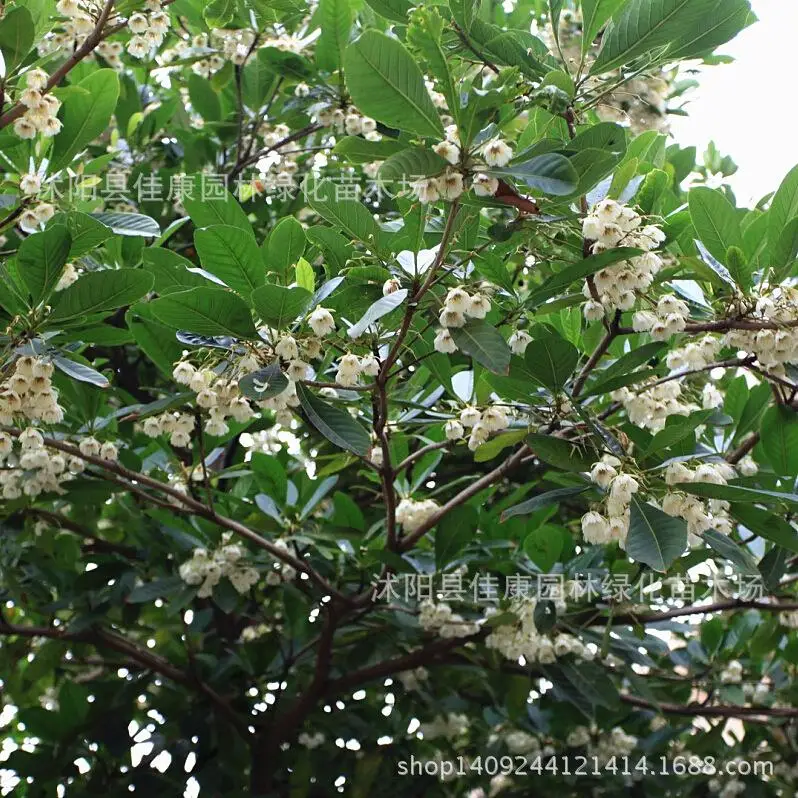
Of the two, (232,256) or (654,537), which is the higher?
(232,256)

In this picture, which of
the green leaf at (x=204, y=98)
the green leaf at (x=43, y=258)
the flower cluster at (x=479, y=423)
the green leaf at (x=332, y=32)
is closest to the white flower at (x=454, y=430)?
the flower cluster at (x=479, y=423)

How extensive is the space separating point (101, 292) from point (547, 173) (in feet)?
3.48

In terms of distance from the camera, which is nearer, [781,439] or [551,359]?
[551,359]

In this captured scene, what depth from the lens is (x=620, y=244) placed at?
1.92m

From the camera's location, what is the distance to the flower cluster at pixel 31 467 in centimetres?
254

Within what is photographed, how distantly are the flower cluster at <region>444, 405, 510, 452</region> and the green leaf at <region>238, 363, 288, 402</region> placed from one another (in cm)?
60

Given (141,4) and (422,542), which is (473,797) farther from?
(141,4)

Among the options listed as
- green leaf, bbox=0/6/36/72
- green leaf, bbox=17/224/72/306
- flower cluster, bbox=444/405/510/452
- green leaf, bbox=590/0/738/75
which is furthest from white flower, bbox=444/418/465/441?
green leaf, bbox=0/6/36/72

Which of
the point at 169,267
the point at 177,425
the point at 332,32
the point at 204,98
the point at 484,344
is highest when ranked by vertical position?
the point at 204,98

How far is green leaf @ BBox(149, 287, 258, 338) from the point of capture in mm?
1929

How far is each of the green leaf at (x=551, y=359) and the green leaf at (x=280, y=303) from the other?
0.53m

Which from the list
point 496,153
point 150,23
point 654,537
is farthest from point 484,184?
point 150,23

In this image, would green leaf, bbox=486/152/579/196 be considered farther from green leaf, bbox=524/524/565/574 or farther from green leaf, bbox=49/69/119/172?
green leaf, bbox=524/524/565/574

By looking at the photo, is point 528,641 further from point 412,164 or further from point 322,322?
point 412,164
